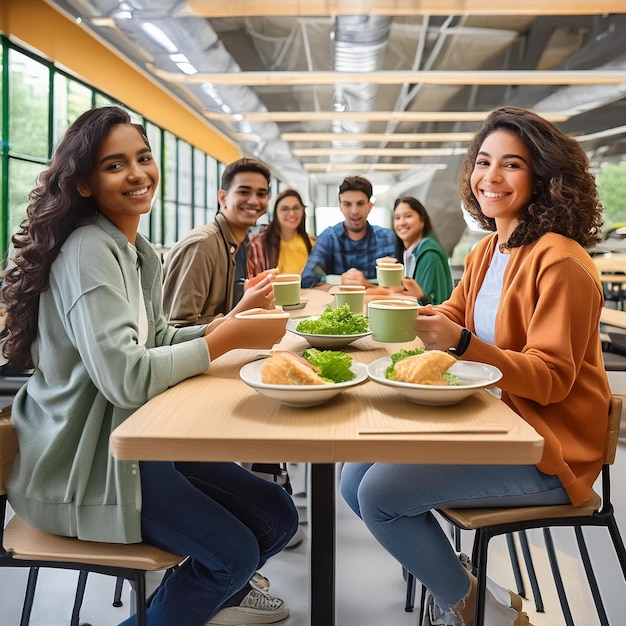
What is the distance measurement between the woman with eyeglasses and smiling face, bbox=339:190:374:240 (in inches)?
33.0

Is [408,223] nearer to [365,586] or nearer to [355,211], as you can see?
[355,211]

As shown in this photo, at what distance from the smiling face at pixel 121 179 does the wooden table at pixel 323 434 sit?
1.37 ft

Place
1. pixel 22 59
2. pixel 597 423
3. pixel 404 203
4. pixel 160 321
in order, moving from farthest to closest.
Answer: pixel 22 59
pixel 404 203
pixel 160 321
pixel 597 423

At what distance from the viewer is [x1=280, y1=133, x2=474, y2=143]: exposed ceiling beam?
9062mm

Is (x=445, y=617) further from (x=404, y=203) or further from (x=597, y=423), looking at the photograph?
(x=404, y=203)

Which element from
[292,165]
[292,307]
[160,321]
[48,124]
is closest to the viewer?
[160,321]

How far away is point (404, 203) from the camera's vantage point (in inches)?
167

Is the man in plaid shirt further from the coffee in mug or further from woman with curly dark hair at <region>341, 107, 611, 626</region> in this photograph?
woman with curly dark hair at <region>341, 107, 611, 626</region>

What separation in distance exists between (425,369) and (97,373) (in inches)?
22.4

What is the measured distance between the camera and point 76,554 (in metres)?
1.24

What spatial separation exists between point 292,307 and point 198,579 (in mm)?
1367

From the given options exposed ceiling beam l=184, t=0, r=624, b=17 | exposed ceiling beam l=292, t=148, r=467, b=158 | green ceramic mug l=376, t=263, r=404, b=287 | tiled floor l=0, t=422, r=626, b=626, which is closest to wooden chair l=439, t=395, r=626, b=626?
tiled floor l=0, t=422, r=626, b=626

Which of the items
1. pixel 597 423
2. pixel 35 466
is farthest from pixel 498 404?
pixel 35 466

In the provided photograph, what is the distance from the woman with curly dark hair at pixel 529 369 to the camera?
1.40 meters
